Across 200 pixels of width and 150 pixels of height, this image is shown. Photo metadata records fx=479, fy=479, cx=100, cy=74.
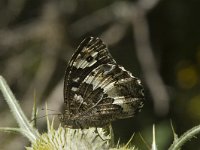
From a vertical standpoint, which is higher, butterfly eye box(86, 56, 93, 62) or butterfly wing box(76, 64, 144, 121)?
butterfly eye box(86, 56, 93, 62)

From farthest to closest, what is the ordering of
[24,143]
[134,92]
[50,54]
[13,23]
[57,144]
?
[13,23] → [50,54] → [24,143] → [134,92] → [57,144]

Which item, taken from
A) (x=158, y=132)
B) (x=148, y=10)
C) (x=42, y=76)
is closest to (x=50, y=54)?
(x=42, y=76)

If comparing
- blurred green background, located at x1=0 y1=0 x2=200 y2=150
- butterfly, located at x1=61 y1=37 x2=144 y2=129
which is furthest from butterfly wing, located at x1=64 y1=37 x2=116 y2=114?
blurred green background, located at x1=0 y1=0 x2=200 y2=150

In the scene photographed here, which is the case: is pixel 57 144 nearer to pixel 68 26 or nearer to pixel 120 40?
pixel 120 40

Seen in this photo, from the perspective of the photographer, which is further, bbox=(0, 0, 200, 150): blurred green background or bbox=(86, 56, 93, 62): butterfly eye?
bbox=(0, 0, 200, 150): blurred green background

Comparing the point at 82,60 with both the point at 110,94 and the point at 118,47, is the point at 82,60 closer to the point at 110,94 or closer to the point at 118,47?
the point at 110,94

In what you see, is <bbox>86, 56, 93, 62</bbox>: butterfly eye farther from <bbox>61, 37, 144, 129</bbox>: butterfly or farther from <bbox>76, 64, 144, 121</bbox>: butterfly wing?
<bbox>76, 64, 144, 121</bbox>: butterfly wing
